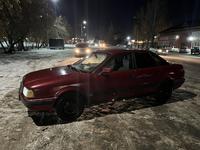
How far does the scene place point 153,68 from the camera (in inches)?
235

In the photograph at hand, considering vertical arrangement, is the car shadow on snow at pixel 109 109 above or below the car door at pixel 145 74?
below

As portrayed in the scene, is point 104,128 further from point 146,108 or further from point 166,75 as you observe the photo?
point 166,75

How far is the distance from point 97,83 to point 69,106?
0.89 meters

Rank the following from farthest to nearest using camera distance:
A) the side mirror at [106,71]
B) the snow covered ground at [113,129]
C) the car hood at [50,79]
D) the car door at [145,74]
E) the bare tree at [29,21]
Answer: the bare tree at [29,21]
the car door at [145,74]
the side mirror at [106,71]
the car hood at [50,79]
the snow covered ground at [113,129]

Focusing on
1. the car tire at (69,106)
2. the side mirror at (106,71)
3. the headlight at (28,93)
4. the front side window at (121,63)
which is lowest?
the car tire at (69,106)

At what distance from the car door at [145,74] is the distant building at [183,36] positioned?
160 ft

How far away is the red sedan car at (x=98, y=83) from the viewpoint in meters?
4.60

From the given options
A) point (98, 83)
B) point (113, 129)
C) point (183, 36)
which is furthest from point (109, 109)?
point (183, 36)

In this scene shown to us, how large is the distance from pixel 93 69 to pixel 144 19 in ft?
217

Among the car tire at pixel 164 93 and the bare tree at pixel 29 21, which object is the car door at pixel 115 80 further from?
the bare tree at pixel 29 21

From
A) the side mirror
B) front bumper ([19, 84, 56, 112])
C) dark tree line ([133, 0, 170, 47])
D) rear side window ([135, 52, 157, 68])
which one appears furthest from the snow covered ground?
dark tree line ([133, 0, 170, 47])

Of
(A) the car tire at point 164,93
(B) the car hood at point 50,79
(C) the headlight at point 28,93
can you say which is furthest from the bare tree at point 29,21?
(A) the car tire at point 164,93

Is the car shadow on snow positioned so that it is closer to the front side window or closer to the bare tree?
the front side window

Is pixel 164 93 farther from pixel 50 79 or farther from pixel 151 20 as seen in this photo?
pixel 151 20
